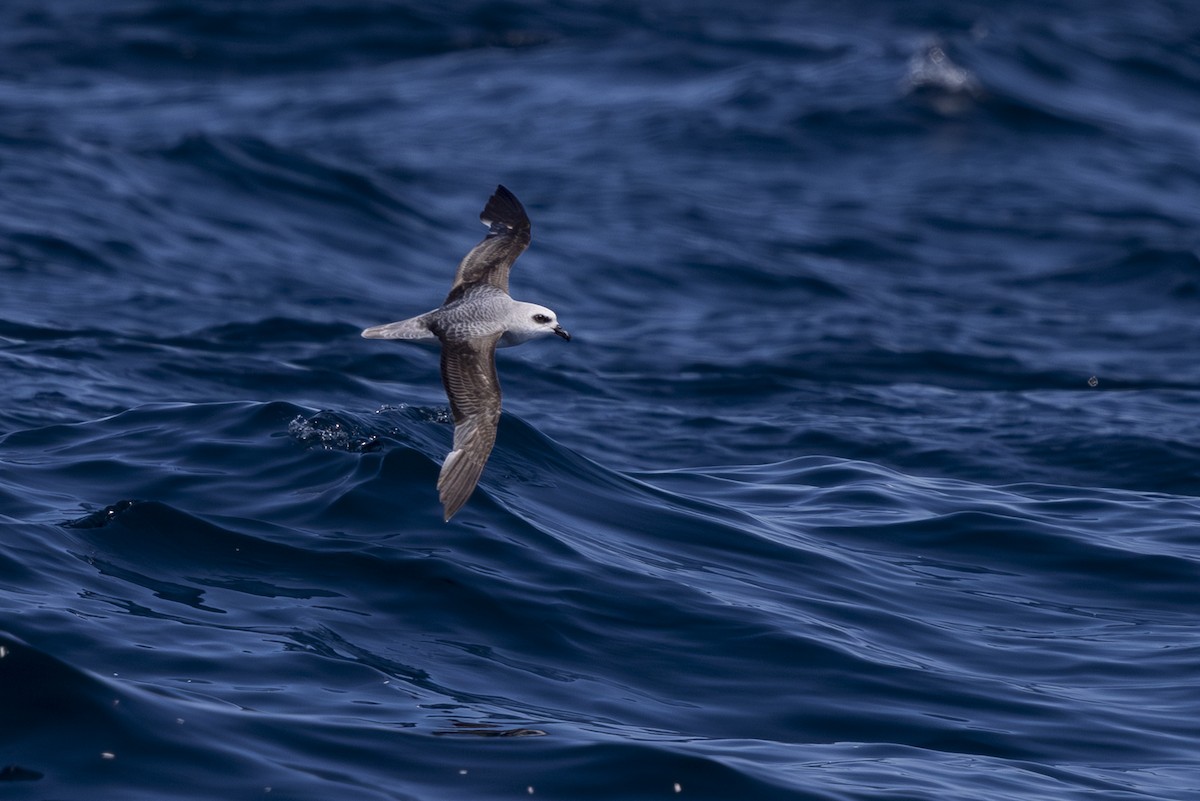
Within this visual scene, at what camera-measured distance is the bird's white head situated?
8.34 m

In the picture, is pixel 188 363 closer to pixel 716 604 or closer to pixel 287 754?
pixel 716 604

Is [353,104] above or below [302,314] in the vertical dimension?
above

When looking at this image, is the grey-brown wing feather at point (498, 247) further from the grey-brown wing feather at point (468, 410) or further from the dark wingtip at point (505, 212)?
the grey-brown wing feather at point (468, 410)

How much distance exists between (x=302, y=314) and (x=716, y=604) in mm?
7644

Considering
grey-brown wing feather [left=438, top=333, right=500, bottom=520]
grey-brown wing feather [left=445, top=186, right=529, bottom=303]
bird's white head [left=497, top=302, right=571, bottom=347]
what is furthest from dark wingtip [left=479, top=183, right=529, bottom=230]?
grey-brown wing feather [left=438, top=333, right=500, bottom=520]

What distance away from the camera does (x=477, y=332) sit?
8.12m

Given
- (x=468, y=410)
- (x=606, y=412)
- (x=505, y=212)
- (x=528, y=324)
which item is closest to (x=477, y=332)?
(x=528, y=324)

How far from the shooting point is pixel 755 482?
34.9 feet

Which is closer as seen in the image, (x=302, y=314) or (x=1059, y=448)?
(x=1059, y=448)

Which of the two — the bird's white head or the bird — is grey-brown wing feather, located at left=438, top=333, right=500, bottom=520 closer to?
the bird

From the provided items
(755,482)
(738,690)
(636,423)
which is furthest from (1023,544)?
(636,423)

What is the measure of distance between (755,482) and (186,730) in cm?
547

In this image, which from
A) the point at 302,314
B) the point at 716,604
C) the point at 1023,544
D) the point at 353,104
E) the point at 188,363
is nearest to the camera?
the point at 716,604

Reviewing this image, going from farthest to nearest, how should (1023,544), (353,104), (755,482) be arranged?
(353,104) < (755,482) < (1023,544)
